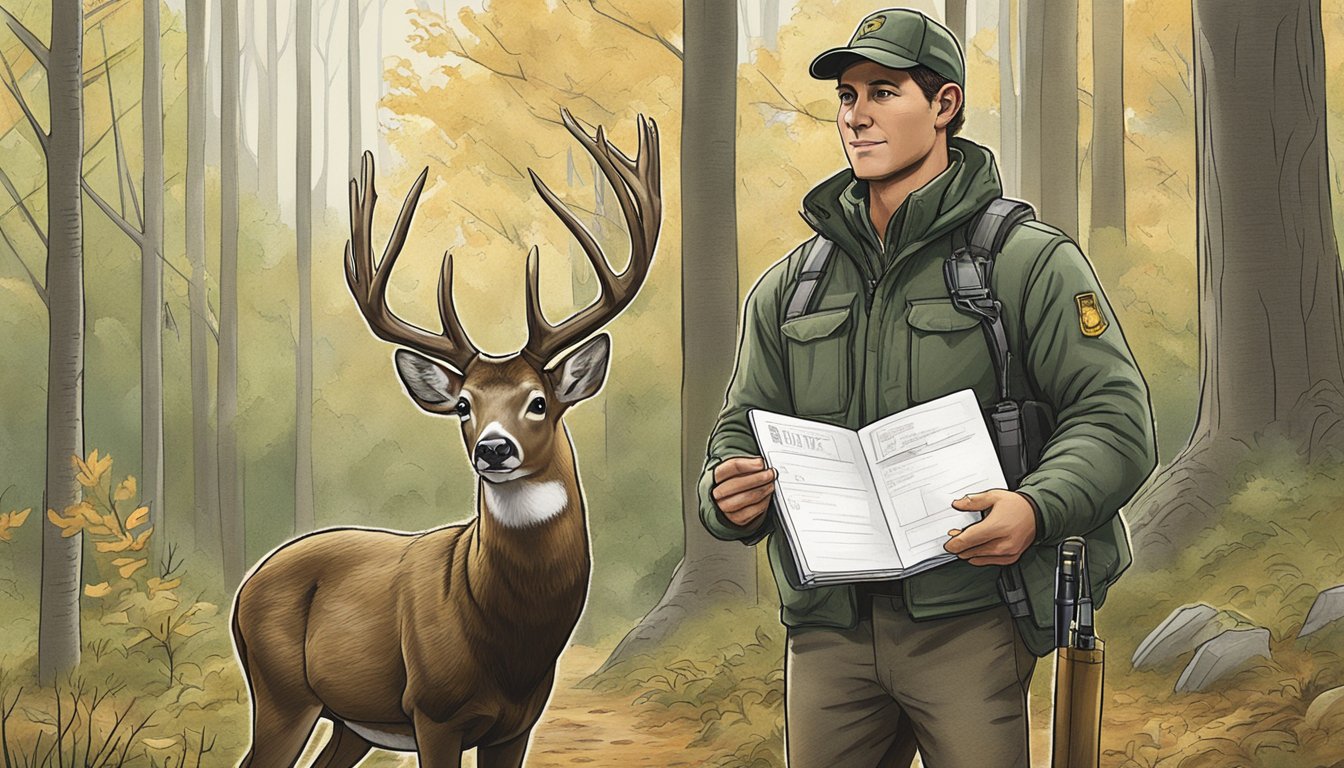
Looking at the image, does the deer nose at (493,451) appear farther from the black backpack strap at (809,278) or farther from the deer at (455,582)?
the black backpack strap at (809,278)

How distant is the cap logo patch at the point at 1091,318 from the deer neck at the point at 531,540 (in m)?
1.39

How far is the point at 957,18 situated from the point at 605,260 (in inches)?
53.6

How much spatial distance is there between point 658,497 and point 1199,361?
66.8 inches

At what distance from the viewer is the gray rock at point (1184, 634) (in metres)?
3.28

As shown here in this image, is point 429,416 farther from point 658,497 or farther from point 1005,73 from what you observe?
point 1005,73

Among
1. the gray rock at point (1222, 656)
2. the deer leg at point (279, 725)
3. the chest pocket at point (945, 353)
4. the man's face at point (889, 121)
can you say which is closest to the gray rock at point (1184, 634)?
the gray rock at point (1222, 656)

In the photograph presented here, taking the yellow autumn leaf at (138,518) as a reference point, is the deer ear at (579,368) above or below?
above

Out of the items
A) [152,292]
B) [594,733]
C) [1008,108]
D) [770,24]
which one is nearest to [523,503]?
[594,733]

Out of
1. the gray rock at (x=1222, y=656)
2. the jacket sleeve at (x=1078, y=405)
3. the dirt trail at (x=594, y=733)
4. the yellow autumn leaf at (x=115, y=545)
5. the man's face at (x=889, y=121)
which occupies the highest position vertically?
the man's face at (x=889, y=121)

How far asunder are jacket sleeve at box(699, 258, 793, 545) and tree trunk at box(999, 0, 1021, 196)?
1.43m

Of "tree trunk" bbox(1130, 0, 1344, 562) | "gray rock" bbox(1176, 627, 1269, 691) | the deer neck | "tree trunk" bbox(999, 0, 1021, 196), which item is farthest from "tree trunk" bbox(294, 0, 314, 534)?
"gray rock" bbox(1176, 627, 1269, 691)

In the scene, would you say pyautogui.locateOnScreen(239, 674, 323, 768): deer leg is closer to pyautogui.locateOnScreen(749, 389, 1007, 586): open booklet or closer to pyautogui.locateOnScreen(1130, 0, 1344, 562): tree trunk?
pyautogui.locateOnScreen(749, 389, 1007, 586): open booklet

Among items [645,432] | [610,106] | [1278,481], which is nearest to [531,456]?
[645,432]

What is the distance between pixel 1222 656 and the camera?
3.27 m
